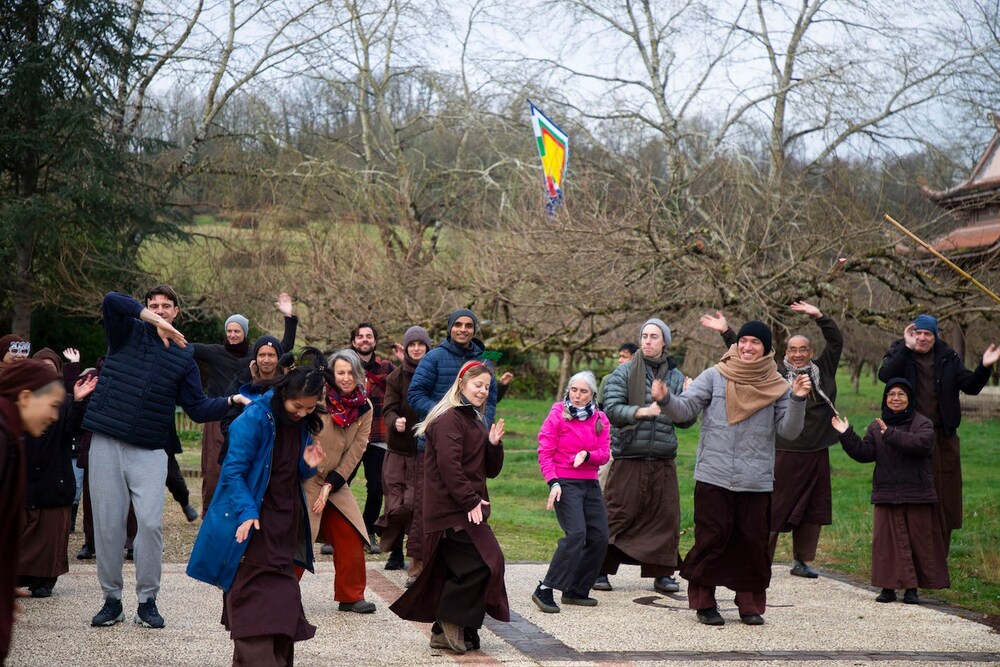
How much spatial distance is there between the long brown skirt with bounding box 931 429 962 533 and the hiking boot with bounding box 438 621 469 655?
4336mm

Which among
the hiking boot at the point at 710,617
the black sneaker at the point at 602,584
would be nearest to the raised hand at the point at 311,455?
the hiking boot at the point at 710,617

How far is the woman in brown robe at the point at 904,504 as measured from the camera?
27.3 ft

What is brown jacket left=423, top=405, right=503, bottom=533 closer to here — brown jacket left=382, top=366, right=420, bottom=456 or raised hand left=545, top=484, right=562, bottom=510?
raised hand left=545, top=484, right=562, bottom=510

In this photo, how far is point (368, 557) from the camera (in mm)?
9781

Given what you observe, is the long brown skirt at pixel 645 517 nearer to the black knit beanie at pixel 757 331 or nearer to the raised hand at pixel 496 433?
the black knit beanie at pixel 757 331

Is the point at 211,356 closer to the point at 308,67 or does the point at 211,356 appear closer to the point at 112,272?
the point at 112,272

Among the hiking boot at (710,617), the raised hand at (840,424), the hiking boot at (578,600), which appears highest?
the raised hand at (840,424)

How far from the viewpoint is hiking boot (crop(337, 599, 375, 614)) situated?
7340 mm

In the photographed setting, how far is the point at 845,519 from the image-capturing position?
1308cm

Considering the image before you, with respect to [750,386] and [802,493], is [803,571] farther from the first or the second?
[750,386]

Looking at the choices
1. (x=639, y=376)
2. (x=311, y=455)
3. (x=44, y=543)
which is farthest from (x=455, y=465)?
(x=44, y=543)

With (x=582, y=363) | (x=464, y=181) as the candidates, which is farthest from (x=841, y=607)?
(x=582, y=363)

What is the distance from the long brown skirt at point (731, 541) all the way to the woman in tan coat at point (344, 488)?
2.12 metres

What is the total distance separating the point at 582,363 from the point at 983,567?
127 ft
